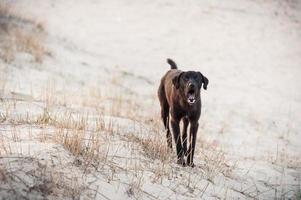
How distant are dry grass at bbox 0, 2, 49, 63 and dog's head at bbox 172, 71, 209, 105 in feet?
19.3

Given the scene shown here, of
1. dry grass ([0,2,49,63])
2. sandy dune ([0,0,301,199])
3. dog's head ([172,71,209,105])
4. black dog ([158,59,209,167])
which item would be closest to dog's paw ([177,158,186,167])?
black dog ([158,59,209,167])

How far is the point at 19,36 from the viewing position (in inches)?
488

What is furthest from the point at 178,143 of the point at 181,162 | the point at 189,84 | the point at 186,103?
the point at 189,84

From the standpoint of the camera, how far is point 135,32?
18172 millimetres

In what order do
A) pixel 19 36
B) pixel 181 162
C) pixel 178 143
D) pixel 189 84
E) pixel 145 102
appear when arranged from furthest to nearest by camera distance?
1. pixel 19 36
2. pixel 145 102
3. pixel 178 143
4. pixel 181 162
5. pixel 189 84

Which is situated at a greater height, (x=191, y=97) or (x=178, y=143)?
(x=191, y=97)

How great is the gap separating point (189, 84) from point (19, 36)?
26.3 feet

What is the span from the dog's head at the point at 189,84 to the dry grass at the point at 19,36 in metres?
5.88

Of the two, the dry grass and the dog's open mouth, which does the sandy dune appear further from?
the dog's open mouth

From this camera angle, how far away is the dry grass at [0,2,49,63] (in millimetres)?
11367

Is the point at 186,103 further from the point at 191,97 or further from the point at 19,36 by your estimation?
the point at 19,36

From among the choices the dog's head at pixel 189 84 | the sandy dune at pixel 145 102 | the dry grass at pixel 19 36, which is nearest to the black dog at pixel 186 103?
the dog's head at pixel 189 84

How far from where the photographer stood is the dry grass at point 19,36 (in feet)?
37.3

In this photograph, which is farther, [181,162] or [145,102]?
[145,102]
